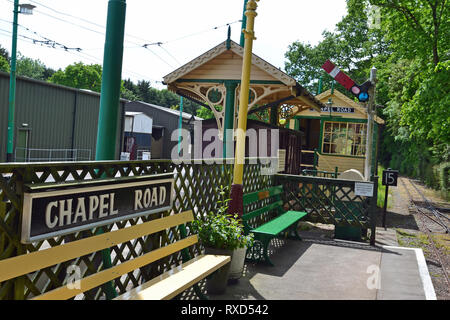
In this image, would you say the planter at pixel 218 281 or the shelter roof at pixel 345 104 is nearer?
the planter at pixel 218 281

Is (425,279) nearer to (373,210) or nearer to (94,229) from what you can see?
(373,210)

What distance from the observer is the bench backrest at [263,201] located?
778 centimetres

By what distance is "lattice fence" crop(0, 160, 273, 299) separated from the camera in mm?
3164

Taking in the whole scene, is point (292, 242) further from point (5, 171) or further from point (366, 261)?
point (5, 171)

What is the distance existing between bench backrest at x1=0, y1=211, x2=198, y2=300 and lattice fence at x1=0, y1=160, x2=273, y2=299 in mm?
87

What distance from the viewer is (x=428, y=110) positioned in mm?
18891

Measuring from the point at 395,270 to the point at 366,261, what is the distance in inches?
23.9

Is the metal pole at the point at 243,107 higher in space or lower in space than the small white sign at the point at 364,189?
higher

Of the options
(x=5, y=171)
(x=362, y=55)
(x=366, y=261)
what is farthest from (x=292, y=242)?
(x=362, y=55)

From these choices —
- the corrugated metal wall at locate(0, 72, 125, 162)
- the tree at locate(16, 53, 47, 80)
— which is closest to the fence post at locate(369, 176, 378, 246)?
the corrugated metal wall at locate(0, 72, 125, 162)

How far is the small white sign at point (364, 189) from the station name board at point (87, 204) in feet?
18.3

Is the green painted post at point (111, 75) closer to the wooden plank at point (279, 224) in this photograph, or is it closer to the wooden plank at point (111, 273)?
the wooden plank at point (111, 273)

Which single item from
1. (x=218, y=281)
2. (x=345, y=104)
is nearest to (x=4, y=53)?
(x=345, y=104)

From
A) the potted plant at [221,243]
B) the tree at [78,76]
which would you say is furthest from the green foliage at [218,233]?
the tree at [78,76]
